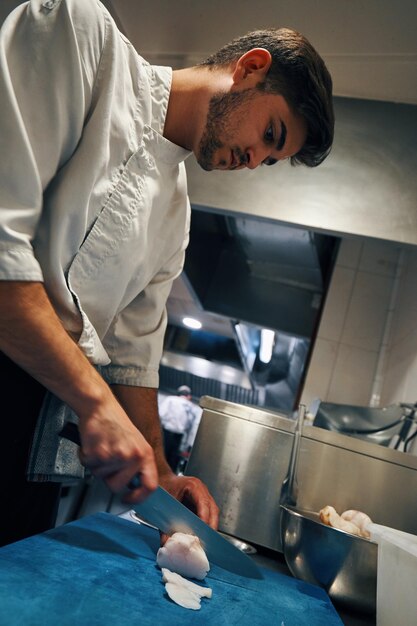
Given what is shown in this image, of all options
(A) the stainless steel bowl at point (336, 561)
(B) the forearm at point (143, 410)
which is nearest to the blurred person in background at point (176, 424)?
(B) the forearm at point (143, 410)

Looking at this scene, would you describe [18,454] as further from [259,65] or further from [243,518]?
[259,65]

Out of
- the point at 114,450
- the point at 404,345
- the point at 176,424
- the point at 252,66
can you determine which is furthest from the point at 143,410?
the point at 176,424

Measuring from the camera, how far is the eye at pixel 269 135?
0.91 m

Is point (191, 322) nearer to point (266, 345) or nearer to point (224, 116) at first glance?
point (266, 345)

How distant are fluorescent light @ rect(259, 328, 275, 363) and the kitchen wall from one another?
148 cm

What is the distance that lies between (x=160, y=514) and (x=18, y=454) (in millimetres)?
304

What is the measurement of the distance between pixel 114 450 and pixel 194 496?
37 cm

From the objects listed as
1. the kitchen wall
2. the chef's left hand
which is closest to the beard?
the chef's left hand

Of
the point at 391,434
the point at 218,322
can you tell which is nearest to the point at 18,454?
the point at 391,434

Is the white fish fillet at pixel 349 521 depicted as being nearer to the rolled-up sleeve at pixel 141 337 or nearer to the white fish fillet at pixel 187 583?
the white fish fillet at pixel 187 583

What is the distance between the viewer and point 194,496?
3.10 feet

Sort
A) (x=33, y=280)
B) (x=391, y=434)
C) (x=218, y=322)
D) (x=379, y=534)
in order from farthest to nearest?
(x=218, y=322)
(x=391, y=434)
(x=379, y=534)
(x=33, y=280)

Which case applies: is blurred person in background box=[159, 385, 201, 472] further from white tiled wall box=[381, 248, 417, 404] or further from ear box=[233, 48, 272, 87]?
ear box=[233, 48, 272, 87]

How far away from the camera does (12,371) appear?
2.74 feet
